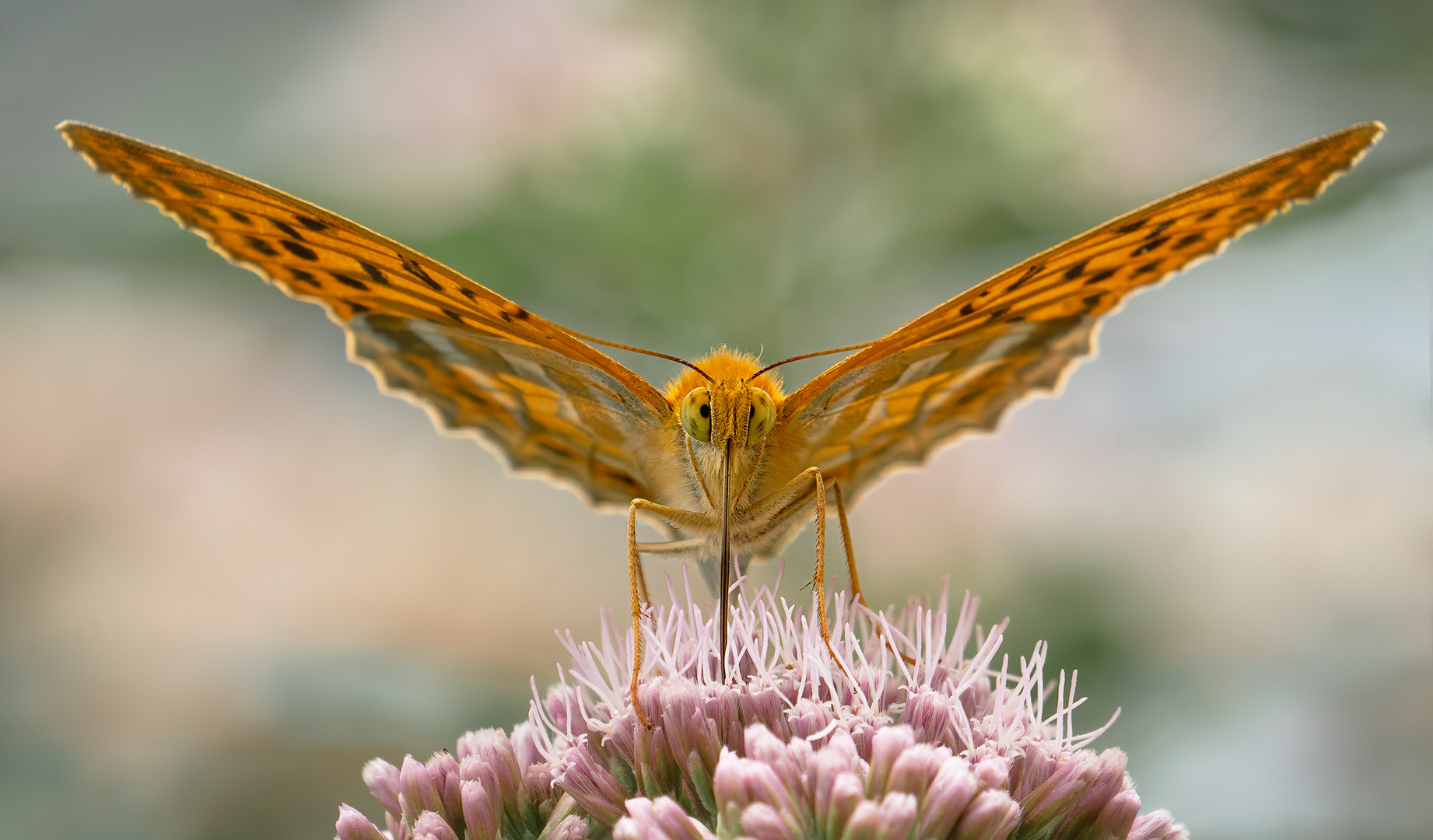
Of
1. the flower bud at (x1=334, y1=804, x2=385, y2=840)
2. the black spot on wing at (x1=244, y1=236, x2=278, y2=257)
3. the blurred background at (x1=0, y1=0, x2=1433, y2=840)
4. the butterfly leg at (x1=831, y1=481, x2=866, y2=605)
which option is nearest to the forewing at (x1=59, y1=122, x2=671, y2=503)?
the black spot on wing at (x1=244, y1=236, x2=278, y2=257)

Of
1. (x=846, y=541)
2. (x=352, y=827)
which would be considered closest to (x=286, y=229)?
(x=352, y=827)

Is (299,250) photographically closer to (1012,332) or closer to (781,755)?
(781,755)

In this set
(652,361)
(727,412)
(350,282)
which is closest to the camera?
(727,412)

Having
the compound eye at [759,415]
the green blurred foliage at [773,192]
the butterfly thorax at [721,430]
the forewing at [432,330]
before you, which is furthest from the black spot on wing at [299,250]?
the green blurred foliage at [773,192]

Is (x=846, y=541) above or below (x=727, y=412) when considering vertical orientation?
below

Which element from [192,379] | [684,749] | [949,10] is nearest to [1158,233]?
[684,749]

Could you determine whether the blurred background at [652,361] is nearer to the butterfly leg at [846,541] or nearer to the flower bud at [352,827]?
the butterfly leg at [846,541]
